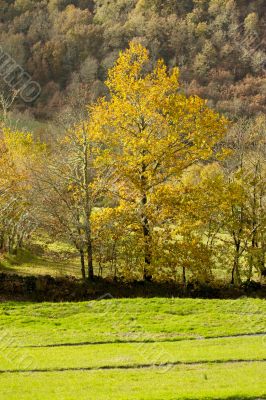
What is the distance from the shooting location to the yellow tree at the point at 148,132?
2941 cm

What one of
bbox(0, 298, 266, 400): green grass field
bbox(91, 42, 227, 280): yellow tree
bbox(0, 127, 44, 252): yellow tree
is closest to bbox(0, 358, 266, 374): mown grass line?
bbox(0, 298, 266, 400): green grass field

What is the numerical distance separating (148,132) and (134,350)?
15025mm

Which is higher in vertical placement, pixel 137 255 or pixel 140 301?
pixel 137 255

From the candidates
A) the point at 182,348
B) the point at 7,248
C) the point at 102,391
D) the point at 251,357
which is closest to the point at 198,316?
the point at 182,348

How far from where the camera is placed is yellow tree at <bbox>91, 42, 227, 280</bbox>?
29406mm

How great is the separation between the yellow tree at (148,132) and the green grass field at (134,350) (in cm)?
563

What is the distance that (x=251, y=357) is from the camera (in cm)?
1641

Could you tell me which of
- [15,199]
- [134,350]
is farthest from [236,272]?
[134,350]

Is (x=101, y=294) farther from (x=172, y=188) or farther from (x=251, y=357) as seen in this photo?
(x=251, y=357)

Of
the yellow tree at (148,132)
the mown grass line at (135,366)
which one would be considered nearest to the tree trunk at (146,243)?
the yellow tree at (148,132)

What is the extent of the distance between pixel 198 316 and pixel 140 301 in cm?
345

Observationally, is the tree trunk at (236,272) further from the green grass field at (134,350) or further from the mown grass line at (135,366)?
the mown grass line at (135,366)

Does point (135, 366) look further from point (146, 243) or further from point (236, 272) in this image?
point (236, 272)

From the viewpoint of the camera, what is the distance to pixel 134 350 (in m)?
18.1
